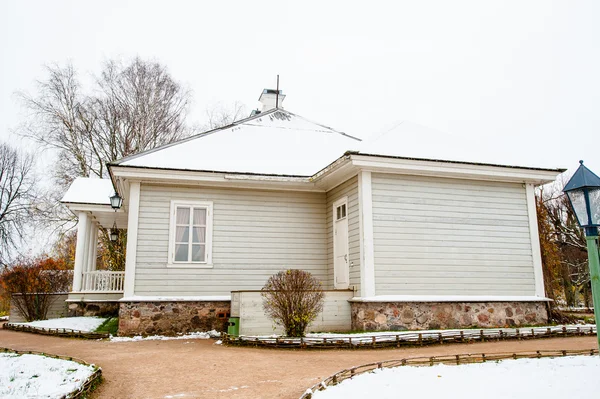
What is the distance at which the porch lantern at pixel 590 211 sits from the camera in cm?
486

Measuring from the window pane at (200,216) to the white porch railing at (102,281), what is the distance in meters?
4.90

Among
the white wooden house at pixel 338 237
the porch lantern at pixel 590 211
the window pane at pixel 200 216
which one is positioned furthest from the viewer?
the window pane at pixel 200 216

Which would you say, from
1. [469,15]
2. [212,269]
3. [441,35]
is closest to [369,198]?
[212,269]

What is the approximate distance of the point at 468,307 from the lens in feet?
35.5

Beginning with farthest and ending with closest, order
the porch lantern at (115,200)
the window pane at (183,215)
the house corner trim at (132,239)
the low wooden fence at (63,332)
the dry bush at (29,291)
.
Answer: the dry bush at (29,291) < the porch lantern at (115,200) < the window pane at (183,215) < the house corner trim at (132,239) < the low wooden fence at (63,332)

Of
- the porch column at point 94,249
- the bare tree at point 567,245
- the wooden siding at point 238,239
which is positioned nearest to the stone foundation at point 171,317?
the wooden siding at point 238,239

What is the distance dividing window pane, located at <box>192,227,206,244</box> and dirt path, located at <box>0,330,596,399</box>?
2564 millimetres

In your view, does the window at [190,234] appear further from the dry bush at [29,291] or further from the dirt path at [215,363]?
the dry bush at [29,291]

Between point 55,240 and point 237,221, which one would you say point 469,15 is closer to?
point 237,221

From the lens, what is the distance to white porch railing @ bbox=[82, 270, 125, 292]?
51.0ft

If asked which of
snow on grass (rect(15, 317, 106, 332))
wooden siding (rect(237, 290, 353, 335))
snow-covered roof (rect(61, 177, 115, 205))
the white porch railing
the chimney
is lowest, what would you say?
snow on grass (rect(15, 317, 106, 332))

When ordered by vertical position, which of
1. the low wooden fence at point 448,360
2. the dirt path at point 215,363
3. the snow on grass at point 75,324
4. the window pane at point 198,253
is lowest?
the dirt path at point 215,363

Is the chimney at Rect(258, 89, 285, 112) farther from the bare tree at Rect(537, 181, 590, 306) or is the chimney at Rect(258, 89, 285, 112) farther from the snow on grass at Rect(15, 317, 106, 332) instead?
the bare tree at Rect(537, 181, 590, 306)

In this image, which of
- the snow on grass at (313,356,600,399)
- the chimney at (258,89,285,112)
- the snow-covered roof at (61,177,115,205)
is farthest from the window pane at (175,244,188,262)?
the chimney at (258,89,285,112)
